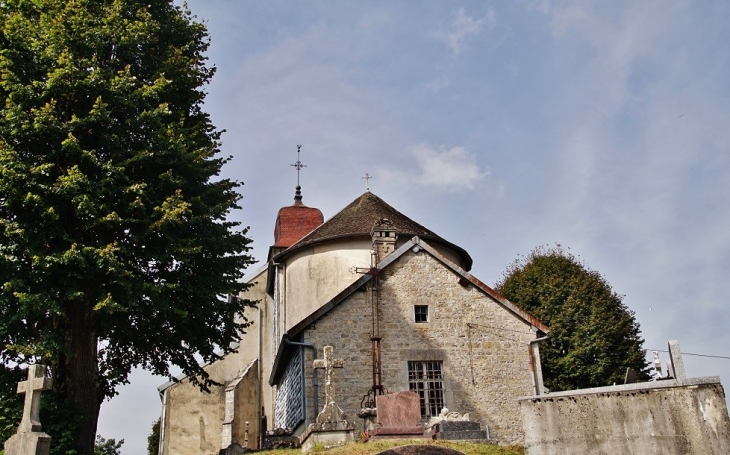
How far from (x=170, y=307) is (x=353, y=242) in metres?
8.68

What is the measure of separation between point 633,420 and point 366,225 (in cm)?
1368

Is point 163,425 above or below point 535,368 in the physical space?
below

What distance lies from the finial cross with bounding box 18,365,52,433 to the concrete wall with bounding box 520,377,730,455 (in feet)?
27.2

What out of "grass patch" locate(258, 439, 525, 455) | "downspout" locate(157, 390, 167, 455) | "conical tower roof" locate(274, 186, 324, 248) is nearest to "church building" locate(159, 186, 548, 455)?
"grass patch" locate(258, 439, 525, 455)

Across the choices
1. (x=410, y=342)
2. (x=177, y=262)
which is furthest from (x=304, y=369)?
(x=177, y=262)

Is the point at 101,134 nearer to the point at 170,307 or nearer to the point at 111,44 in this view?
the point at 111,44

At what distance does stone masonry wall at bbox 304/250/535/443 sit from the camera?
58.0ft

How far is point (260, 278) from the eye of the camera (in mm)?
29766

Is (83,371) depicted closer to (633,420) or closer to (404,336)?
(404,336)

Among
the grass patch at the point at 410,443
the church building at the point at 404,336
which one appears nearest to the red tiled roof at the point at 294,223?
the church building at the point at 404,336

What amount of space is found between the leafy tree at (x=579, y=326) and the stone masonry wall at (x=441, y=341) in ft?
31.0

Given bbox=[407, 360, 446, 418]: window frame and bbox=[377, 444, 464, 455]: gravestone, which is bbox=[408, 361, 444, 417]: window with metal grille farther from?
bbox=[377, 444, 464, 455]: gravestone

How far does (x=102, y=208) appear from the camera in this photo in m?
13.8

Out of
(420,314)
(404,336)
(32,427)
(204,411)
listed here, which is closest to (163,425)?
(204,411)
